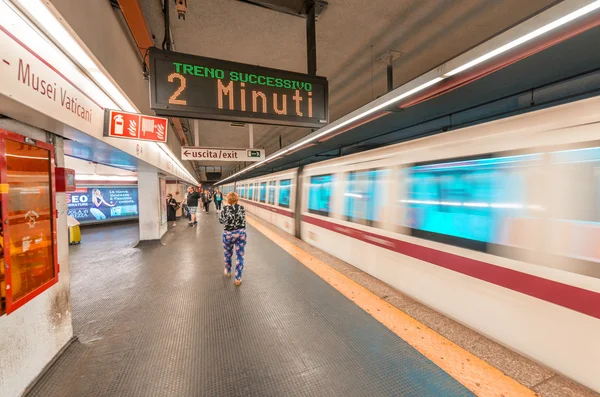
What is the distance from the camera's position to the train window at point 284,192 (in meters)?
7.95

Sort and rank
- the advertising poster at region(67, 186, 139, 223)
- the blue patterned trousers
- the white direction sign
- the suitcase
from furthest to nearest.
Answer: the advertising poster at region(67, 186, 139, 223), the white direction sign, the suitcase, the blue patterned trousers

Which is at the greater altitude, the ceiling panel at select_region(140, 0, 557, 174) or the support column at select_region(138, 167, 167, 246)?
the ceiling panel at select_region(140, 0, 557, 174)

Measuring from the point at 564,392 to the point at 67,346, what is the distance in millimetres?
4259

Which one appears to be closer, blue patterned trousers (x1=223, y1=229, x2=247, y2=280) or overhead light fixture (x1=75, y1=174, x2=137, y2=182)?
blue patterned trousers (x1=223, y1=229, x2=247, y2=280)

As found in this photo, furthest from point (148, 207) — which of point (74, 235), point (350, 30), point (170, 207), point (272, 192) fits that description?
point (350, 30)

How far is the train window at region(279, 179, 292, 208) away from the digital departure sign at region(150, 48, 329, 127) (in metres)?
5.14

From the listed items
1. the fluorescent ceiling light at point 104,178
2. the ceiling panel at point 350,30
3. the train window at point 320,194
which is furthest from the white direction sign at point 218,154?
the fluorescent ceiling light at point 104,178

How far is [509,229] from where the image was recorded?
219cm

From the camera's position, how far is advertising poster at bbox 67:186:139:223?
351 inches

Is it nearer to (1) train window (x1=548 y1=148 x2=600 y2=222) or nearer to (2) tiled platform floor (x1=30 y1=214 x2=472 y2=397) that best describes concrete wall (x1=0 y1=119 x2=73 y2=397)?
(2) tiled platform floor (x1=30 y1=214 x2=472 y2=397)

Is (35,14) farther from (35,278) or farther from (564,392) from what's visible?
(564,392)

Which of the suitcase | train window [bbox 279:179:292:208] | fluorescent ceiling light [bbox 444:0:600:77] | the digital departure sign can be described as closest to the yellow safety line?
the digital departure sign

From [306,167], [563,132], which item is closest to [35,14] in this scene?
[563,132]

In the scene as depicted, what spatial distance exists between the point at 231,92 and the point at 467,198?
2.70m
